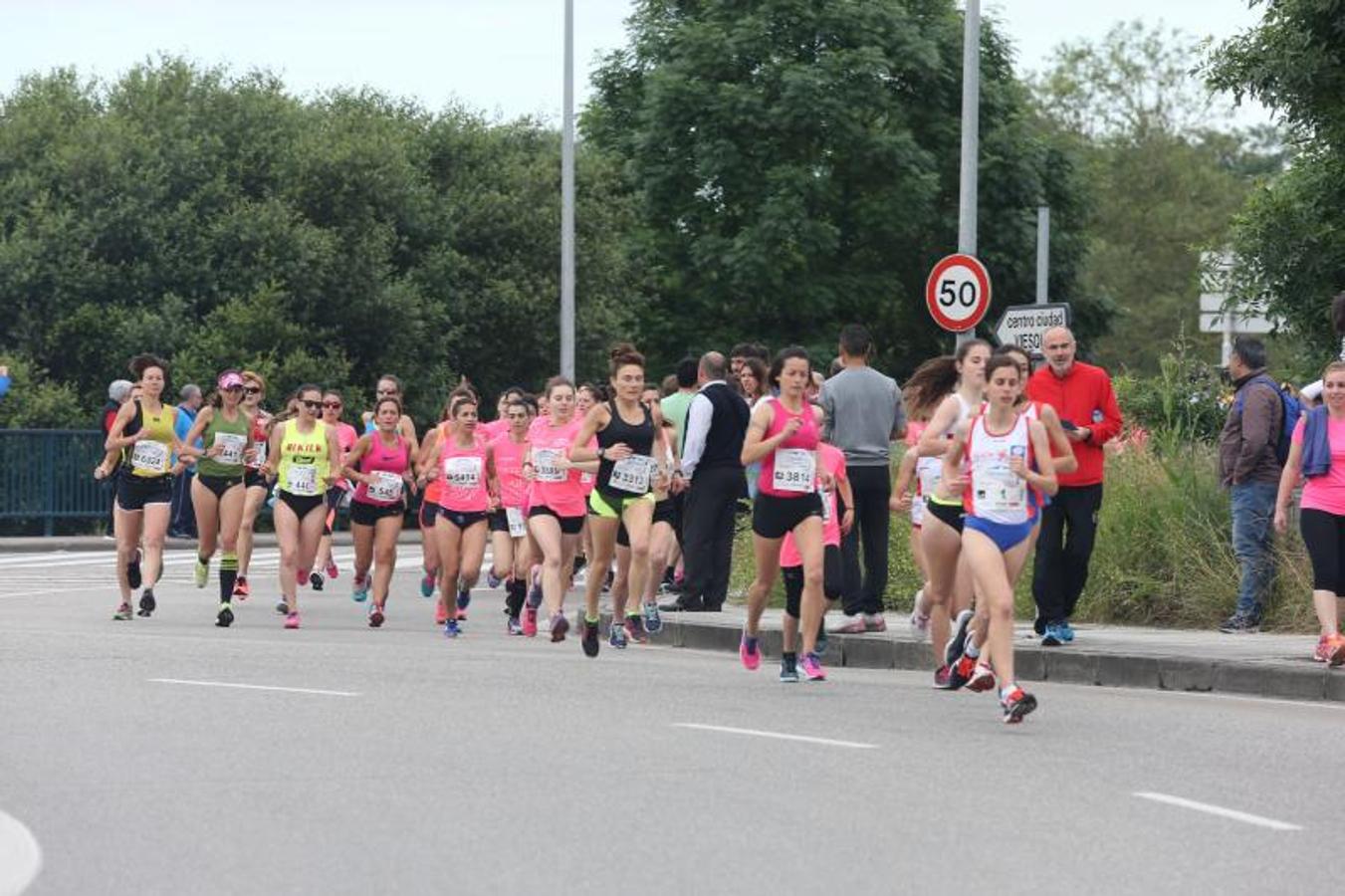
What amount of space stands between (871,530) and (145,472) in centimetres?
605

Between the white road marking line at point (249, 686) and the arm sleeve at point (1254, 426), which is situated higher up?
the arm sleeve at point (1254, 426)

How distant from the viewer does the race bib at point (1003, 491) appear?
1260cm

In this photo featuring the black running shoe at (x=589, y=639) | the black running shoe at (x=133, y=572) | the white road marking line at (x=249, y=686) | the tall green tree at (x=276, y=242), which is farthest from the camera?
the tall green tree at (x=276, y=242)

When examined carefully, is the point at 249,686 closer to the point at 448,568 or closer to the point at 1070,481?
the point at 1070,481

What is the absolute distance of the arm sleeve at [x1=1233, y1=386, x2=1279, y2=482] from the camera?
1700cm

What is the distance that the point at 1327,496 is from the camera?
47.3 feet

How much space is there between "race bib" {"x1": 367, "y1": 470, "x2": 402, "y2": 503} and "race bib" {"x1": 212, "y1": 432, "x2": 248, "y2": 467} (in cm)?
104

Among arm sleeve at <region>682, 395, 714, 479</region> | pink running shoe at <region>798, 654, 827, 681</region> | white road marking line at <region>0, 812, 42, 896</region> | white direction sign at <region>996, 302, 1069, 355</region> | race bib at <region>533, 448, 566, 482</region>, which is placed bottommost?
white road marking line at <region>0, 812, 42, 896</region>

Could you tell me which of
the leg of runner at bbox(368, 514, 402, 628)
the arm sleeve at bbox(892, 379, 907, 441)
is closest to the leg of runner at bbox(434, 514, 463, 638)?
the leg of runner at bbox(368, 514, 402, 628)

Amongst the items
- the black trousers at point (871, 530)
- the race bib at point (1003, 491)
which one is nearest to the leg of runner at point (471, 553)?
the black trousers at point (871, 530)

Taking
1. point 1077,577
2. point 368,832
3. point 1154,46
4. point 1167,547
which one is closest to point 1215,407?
point 1167,547

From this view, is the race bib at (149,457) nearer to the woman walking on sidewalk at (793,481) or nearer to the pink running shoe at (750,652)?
the pink running shoe at (750,652)

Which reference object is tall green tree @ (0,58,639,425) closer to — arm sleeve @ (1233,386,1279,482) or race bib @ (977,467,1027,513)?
arm sleeve @ (1233,386,1279,482)

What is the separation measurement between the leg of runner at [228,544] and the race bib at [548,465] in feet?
9.65
